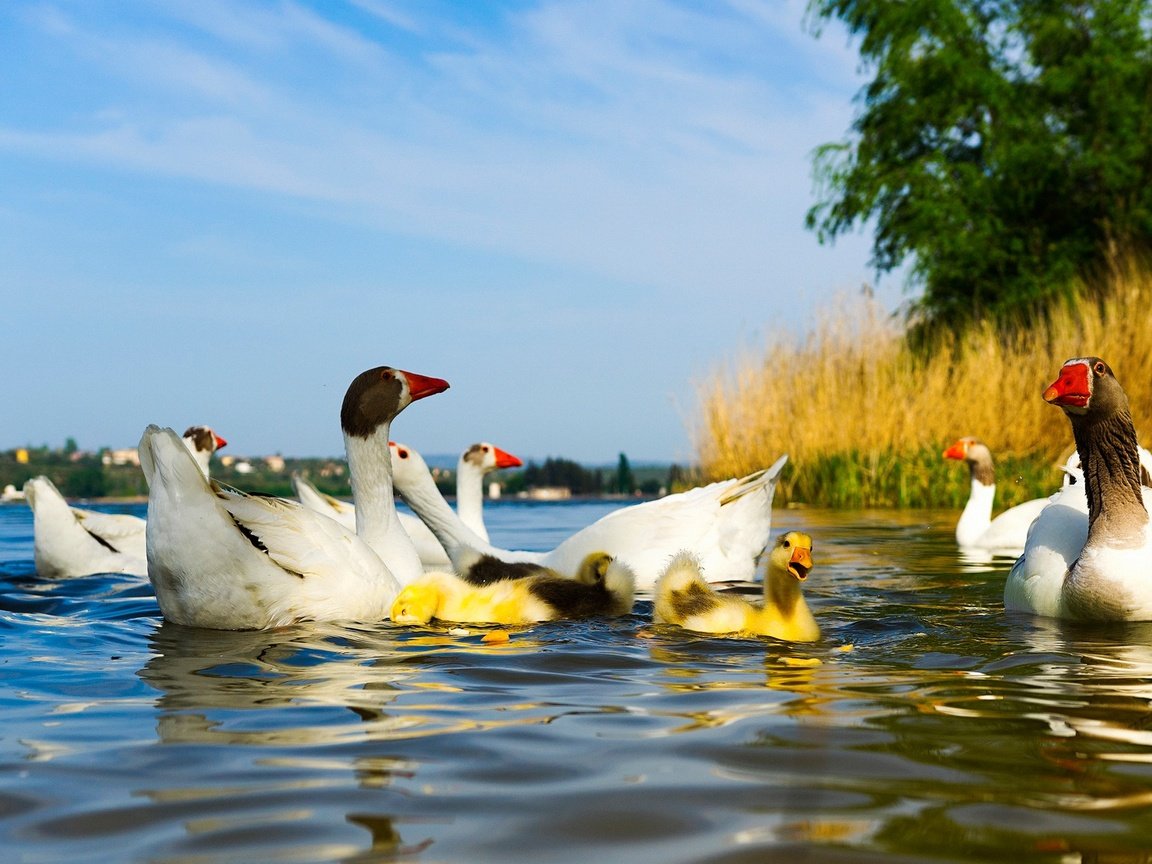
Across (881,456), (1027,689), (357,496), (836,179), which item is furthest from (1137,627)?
(836,179)

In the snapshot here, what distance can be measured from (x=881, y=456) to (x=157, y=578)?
1342 centimetres

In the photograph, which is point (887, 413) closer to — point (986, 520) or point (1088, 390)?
point (986, 520)

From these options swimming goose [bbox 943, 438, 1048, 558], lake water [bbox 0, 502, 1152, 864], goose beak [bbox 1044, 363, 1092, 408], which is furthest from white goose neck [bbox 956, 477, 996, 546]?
lake water [bbox 0, 502, 1152, 864]

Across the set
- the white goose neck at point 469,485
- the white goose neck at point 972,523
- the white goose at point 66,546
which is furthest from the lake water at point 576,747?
the white goose neck at point 972,523

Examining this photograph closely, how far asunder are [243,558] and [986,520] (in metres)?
7.87

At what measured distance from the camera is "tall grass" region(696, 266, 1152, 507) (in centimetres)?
1739

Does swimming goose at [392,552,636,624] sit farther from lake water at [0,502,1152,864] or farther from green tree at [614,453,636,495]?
green tree at [614,453,636,495]

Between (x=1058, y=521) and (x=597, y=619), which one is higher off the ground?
(x=1058, y=521)

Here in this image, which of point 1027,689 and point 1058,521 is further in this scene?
point 1058,521

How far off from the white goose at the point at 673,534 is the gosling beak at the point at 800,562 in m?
2.50

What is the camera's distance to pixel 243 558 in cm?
574

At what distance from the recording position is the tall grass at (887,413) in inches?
685

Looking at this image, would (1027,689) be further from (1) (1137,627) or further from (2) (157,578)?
(2) (157,578)

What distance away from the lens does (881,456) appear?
17641mm
